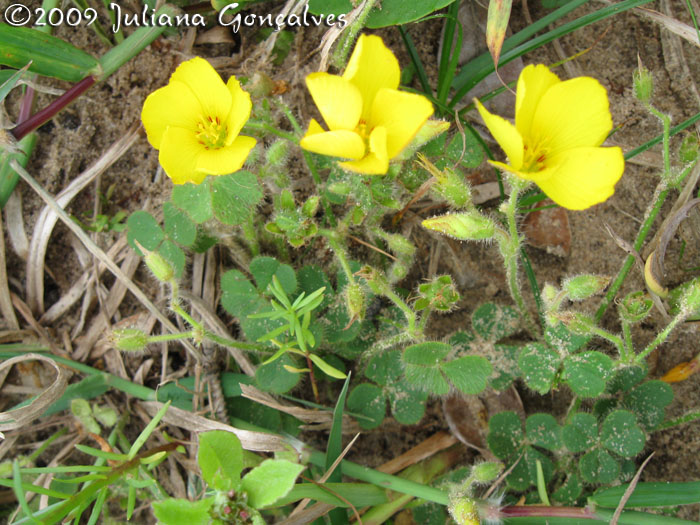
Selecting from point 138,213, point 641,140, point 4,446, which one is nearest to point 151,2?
point 138,213

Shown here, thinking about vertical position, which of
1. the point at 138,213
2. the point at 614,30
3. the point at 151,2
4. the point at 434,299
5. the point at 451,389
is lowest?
the point at 451,389

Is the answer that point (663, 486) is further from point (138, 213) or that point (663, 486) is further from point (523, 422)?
point (138, 213)

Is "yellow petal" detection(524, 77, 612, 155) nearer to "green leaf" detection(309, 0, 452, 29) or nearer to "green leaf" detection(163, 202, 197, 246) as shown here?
"green leaf" detection(309, 0, 452, 29)

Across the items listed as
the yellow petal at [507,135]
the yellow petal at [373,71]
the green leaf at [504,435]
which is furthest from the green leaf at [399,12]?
the green leaf at [504,435]

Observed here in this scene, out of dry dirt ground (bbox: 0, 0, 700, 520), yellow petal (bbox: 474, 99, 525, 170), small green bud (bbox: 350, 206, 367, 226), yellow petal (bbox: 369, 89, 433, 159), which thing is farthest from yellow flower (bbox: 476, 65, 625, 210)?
dry dirt ground (bbox: 0, 0, 700, 520)

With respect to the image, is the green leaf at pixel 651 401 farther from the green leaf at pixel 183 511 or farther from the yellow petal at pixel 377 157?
the green leaf at pixel 183 511

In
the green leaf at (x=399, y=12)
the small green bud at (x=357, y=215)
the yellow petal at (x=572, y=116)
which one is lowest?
the small green bud at (x=357, y=215)
